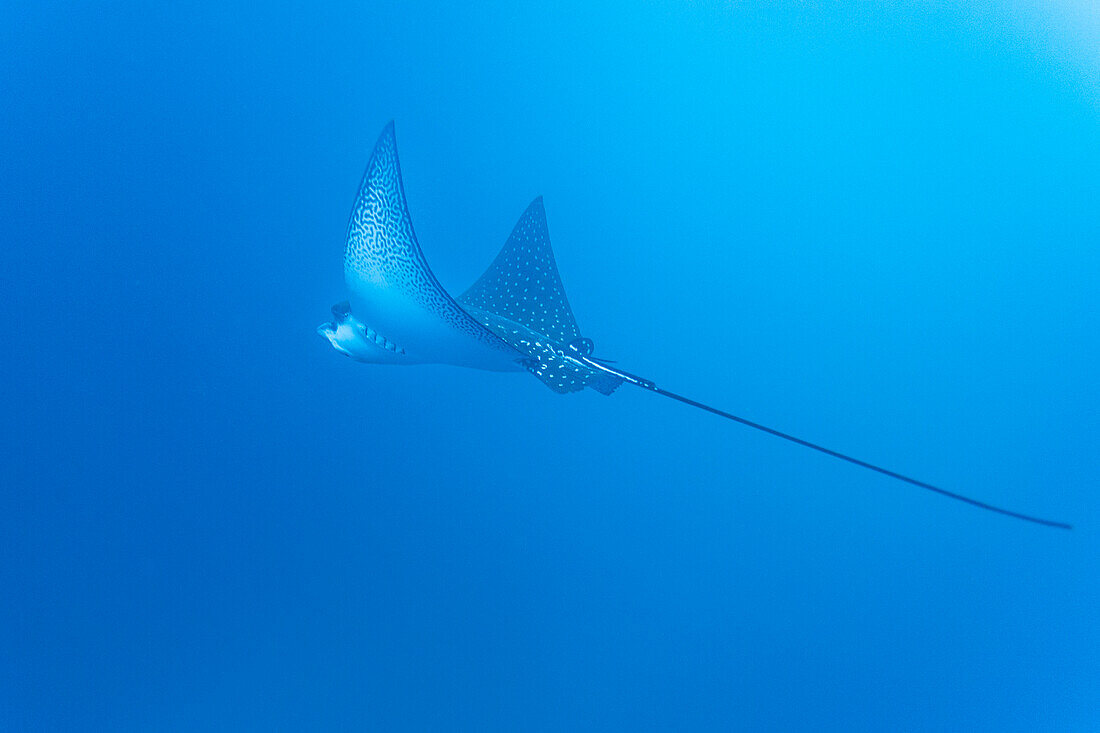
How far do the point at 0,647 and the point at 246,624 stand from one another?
1157 mm

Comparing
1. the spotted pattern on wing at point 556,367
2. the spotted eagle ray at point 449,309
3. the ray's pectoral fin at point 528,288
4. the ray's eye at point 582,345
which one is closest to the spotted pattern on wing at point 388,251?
the spotted eagle ray at point 449,309

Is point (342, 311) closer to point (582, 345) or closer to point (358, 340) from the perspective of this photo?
point (358, 340)

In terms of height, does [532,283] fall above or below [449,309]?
above

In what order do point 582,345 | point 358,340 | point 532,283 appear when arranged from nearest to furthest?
point 582,345
point 358,340
point 532,283

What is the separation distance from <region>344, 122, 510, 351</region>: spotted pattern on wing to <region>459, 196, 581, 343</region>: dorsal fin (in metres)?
0.51

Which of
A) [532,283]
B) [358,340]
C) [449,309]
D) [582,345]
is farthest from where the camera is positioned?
[532,283]

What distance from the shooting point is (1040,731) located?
338 cm

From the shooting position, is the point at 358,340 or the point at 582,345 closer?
the point at 582,345

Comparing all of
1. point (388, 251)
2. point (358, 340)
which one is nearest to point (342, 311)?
point (358, 340)

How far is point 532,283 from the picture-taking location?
8.43ft

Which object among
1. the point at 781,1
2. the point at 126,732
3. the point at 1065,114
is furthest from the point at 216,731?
the point at 1065,114

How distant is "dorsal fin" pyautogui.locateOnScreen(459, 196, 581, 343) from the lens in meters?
2.54

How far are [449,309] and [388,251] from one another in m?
0.26

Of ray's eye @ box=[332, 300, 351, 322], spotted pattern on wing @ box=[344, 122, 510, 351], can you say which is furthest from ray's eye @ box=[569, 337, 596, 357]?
ray's eye @ box=[332, 300, 351, 322]
